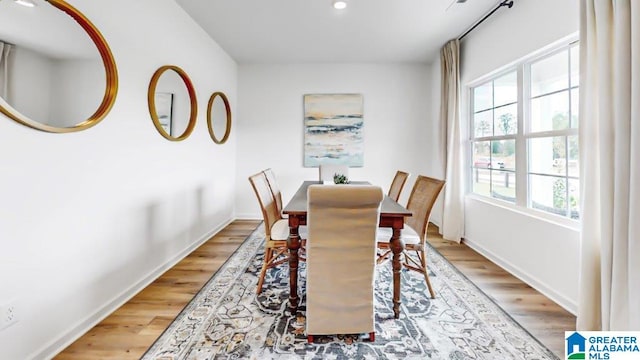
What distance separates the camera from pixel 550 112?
238cm

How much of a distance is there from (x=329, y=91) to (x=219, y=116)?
178cm

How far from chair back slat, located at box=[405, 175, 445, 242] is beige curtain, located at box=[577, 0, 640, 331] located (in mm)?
846

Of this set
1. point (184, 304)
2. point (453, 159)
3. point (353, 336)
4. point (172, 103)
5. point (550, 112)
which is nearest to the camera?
point (353, 336)

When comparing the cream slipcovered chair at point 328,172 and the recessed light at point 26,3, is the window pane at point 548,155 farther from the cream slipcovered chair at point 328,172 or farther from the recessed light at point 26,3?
the recessed light at point 26,3

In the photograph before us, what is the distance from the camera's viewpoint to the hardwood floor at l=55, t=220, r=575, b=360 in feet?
5.37

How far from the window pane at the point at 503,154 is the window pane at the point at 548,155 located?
22cm

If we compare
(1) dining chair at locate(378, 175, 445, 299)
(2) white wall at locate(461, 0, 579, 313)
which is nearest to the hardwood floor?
(2) white wall at locate(461, 0, 579, 313)

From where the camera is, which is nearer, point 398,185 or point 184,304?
point 184,304

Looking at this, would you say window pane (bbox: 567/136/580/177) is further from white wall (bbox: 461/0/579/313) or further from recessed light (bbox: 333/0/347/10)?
recessed light (bbox: 333/0/347/10)

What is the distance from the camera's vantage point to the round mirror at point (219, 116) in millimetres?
3755

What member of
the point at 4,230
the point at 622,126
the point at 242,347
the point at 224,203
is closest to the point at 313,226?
the point at 242,347

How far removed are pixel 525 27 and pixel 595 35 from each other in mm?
949

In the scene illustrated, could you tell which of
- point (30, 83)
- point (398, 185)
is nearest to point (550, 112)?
point (398, 185)

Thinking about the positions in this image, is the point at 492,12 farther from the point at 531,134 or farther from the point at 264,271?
the point at 264,271
